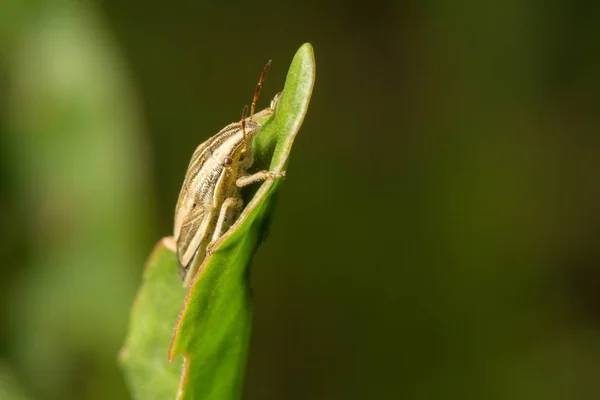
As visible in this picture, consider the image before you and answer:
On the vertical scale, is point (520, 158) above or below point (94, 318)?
above

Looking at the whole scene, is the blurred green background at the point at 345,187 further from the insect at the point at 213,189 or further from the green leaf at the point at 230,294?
the green leaf at the point at 230,294

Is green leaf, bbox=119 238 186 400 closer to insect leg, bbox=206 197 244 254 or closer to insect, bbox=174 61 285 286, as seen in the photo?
insect, bbox=174 61 285 286

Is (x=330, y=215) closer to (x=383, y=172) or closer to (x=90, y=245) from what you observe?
(x=383, y=172)

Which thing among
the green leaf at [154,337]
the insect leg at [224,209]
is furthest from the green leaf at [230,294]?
the insect leg at [224,209]

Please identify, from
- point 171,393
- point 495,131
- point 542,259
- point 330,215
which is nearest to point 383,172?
point 330,215

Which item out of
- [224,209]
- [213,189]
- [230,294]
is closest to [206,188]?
[213,189]

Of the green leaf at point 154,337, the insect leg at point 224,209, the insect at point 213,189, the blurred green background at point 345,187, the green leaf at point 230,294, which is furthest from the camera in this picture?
the blurred green background at point 345,187

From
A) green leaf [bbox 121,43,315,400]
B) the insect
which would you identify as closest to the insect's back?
the insect
